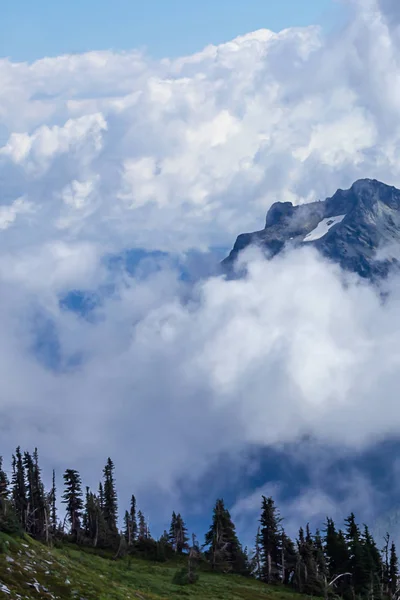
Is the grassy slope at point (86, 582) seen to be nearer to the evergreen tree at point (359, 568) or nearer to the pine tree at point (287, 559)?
the evergreen tree at point (359, 568)

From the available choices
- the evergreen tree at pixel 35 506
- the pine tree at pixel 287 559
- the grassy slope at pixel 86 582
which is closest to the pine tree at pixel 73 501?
the evergreen tree at pixel 35 506

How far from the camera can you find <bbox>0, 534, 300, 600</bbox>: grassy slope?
201 feet

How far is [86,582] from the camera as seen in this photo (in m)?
72.4

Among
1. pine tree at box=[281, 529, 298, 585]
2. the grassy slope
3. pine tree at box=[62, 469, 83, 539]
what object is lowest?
the grassy slope

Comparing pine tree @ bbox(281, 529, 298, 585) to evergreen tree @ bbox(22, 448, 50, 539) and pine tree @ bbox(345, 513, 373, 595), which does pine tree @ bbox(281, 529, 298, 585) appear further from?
evergreen tree @ bbox(22, 448, 50, 539)

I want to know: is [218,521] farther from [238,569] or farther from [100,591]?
[100,591]

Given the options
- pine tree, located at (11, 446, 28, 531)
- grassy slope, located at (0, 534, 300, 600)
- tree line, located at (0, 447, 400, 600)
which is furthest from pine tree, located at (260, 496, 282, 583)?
pine tree, located at (11, 446, 28, 531)

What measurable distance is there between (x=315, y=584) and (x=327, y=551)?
17576mm

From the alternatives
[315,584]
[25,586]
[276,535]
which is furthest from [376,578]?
[25,586]

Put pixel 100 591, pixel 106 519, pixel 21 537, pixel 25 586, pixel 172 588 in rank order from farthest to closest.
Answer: pixel 106 519 → pixel 172 588 → pixel 21 537 → pixel 100 591 → pixel 25 586

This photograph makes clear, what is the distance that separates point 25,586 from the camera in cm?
6012

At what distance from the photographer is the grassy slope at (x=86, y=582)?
2418 inches

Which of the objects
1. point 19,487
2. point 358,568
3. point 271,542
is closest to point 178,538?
point 271,542

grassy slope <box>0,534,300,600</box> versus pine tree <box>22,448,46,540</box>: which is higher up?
pine tree <box>22,448,46,540</box>
